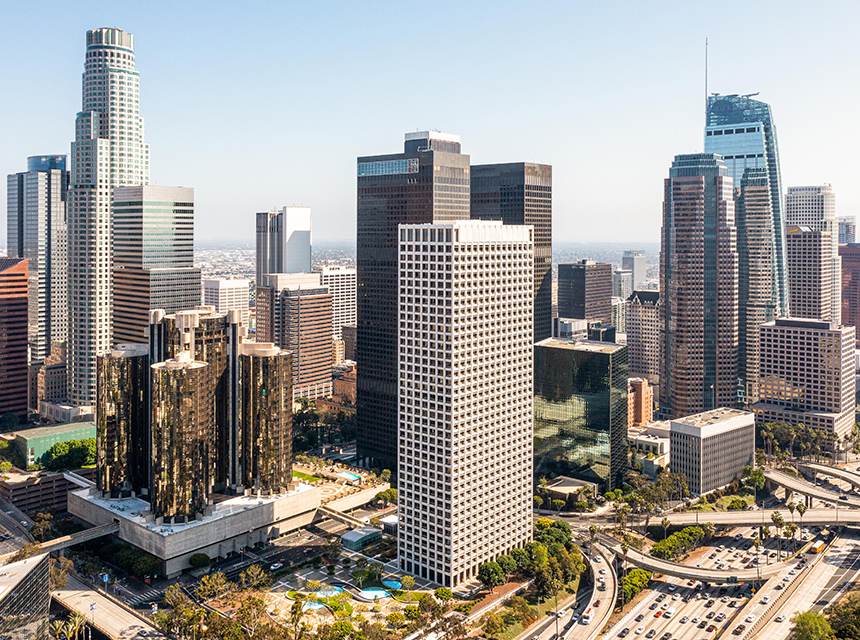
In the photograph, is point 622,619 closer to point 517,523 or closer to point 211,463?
point 517,523

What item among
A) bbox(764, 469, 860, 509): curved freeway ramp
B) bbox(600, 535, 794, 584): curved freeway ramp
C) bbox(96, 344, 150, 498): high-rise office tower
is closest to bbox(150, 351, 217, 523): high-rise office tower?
bbox(96, 344, 150, 498): high-rise office tower

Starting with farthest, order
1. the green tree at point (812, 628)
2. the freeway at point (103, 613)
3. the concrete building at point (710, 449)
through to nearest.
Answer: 1. the concrete building at point (710, 449)
2. the freeway at point (103, 613)
3. the green tree at point (812, 628)

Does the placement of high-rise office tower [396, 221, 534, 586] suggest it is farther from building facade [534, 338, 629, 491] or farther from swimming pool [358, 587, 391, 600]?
building facade [534, 338, 629, 491]

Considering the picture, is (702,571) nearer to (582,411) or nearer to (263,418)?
(582,411)

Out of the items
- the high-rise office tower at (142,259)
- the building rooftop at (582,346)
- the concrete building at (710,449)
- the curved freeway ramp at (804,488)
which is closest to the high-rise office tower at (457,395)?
the building rooftop at (582,346)

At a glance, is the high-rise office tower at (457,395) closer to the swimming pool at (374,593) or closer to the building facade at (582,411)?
the swimming pool at (374,593)
